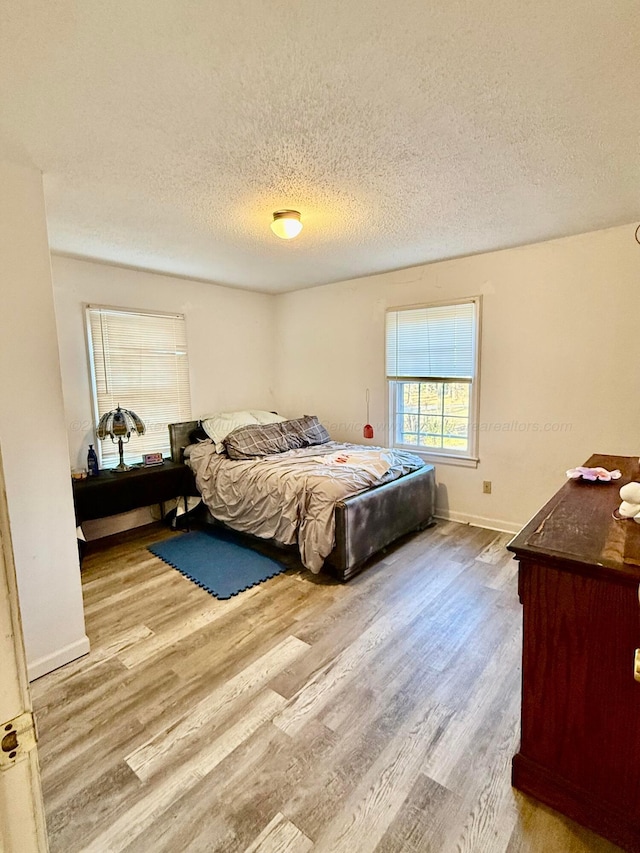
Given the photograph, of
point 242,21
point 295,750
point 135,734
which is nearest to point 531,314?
point 242,21

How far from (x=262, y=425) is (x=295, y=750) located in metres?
2.85

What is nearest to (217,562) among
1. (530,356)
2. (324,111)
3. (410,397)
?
(410,397)

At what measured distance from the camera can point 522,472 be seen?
3.42 m

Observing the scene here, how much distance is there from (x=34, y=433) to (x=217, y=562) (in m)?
1.67

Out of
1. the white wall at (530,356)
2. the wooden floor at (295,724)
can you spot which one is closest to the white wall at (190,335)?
the white wall at (530,356)

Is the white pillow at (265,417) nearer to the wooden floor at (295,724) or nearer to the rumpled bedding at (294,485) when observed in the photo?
the rumpled bedding at (294,485)

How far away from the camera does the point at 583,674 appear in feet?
4.04

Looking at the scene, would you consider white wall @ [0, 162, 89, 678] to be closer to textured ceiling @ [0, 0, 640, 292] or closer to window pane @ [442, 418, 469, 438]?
textured ceiling @ [0, 0, 640, 292]

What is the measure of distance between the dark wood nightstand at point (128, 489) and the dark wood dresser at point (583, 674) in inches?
112

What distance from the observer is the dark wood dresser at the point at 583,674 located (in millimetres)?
1159

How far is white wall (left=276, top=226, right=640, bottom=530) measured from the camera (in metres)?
2.89

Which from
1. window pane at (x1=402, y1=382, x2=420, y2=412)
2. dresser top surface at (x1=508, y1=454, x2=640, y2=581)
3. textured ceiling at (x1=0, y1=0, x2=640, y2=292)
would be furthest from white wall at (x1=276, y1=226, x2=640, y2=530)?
dresser top surface at (x1=508, y1=454, x2=640, y2=581)

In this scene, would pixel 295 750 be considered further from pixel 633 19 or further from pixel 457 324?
pixel 457 324

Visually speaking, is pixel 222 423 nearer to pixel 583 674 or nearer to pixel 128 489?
pixel 128 489
